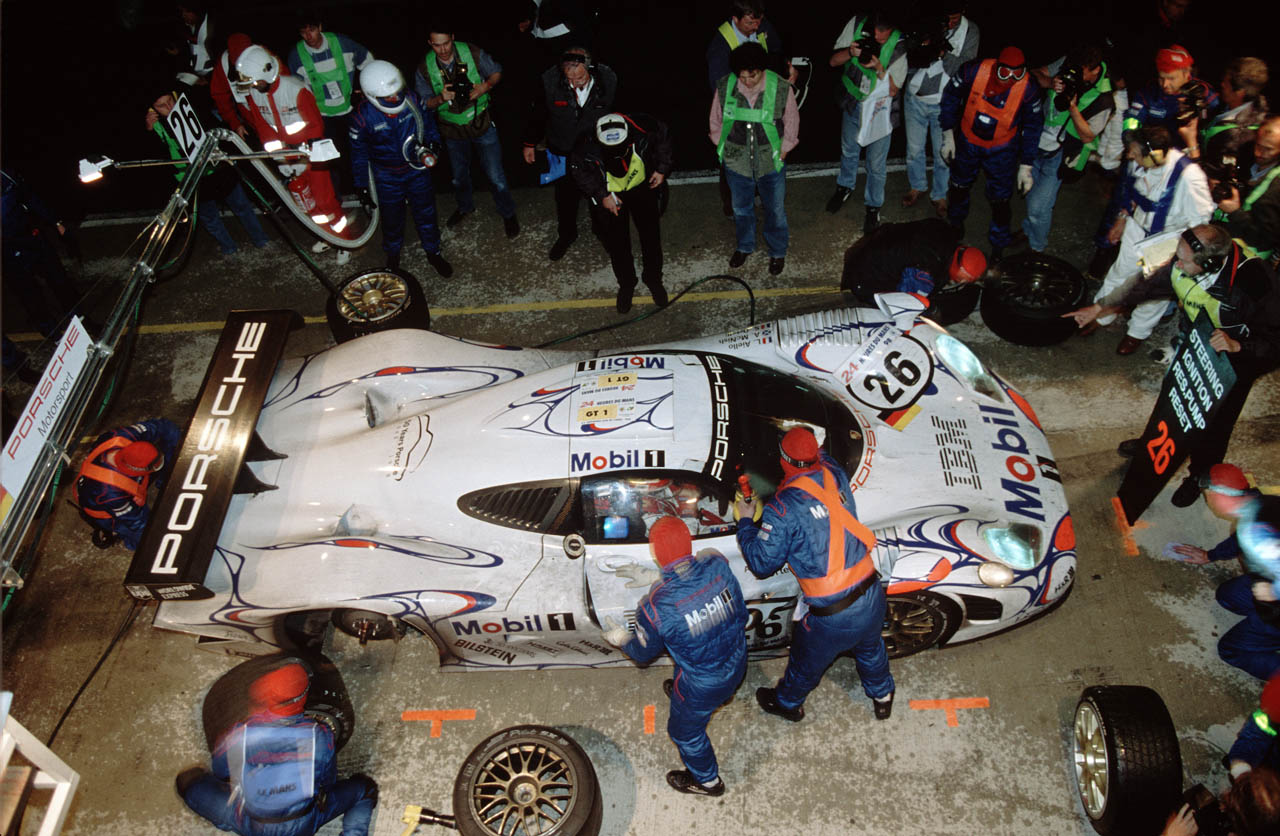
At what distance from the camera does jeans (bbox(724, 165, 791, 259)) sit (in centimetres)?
663

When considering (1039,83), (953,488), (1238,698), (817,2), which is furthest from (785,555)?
(817,2)

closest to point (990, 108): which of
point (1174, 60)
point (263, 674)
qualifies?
point (1174, 60)

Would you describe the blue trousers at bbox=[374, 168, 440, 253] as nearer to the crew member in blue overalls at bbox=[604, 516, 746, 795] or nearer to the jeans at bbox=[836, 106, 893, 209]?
the jeans at bbox=[836, 106, 893, 209]

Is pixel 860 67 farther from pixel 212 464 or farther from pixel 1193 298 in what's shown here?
pixel 212 464

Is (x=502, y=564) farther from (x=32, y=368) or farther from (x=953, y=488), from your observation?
(x=32, y=368)

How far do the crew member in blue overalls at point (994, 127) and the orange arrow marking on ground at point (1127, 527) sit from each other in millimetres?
2463

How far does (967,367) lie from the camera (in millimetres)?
5191

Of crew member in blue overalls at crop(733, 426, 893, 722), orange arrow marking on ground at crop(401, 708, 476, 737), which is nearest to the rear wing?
orange arrow marking on ground at crop(401, 708, 476, 737)

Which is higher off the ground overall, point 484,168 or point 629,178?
point 629,178

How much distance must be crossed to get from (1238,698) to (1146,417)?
6.81ft

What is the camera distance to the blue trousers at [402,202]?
6723 mm

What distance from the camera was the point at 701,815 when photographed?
177 inches

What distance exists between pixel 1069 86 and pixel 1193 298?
7.09 feet

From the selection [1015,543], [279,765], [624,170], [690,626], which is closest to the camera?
[690,626]
